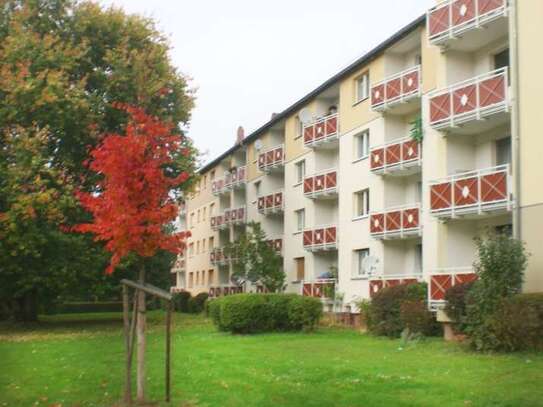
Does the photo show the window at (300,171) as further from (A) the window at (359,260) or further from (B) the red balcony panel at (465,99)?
(B) the red balcony panel at (465,99)

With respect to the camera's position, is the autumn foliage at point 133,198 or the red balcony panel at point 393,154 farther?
the red balcony panel at point 393,154

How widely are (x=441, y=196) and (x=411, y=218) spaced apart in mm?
4687

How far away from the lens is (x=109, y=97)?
3109 cm

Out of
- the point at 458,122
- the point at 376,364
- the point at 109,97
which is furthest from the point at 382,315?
the point at 109,97

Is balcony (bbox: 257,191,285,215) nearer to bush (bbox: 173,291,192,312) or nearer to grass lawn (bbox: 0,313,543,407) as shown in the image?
bush (bbox: 173,291,192,312)

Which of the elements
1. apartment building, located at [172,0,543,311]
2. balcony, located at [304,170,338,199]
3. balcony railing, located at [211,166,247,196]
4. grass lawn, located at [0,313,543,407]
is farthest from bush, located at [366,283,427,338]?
balcony railing, located at [211,166,247,196]

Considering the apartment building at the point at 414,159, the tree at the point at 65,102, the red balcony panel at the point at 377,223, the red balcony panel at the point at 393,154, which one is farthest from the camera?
the red balcony panel at the point at 377,223

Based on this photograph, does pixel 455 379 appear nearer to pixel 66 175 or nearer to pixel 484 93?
pixel 484 93

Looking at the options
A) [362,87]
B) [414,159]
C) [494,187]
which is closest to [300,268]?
[362,87]

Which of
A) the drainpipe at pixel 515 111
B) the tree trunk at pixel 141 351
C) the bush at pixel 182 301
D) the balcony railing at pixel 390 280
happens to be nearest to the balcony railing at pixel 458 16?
the drainpipe at pixel 515 111

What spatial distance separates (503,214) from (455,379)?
1017 cm

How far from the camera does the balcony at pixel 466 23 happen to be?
2117cm

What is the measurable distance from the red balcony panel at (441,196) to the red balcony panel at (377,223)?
20.1 ft

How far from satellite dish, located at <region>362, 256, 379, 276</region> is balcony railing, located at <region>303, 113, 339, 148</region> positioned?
7.02 meters
